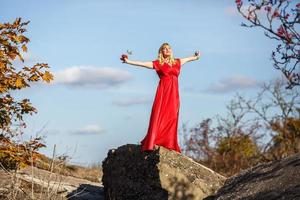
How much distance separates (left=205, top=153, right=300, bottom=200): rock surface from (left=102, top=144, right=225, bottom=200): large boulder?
16.9 inches

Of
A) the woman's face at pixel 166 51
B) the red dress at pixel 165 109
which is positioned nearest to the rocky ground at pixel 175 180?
the red dress at pixel 165 109

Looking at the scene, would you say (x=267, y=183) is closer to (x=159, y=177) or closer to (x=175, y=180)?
(x=175, y=180)

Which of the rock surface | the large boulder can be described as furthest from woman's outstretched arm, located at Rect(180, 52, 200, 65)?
the rock surface

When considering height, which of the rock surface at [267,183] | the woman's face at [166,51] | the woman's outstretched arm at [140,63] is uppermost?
the woman's face at [166,51]

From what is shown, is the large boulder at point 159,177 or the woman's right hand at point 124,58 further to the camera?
the woman's right hand at point 124,58

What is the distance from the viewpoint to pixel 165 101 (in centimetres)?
1096

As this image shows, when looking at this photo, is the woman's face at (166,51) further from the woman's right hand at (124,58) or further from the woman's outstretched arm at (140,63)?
the woman's right hand at (124,58)

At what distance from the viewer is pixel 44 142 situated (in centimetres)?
1133

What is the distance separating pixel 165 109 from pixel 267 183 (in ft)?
9.59

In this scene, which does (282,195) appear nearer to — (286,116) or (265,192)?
(265,192)

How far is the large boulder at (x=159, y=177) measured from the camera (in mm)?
10008

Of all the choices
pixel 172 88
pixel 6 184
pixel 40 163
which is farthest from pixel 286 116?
pixel 6 184

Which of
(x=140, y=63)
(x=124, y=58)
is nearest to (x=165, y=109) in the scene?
(x=140, y=63)

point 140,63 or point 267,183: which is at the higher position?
point 140,63
